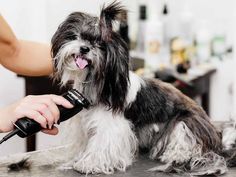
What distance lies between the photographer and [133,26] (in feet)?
9.04

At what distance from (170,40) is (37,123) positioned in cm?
181

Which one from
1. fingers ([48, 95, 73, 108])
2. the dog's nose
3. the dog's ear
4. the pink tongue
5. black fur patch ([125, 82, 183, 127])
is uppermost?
the dog's ear

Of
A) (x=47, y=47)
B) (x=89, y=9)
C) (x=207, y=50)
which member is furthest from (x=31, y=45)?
(x=207, y=50)

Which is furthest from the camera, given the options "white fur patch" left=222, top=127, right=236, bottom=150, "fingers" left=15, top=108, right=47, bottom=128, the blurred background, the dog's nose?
the blurred background

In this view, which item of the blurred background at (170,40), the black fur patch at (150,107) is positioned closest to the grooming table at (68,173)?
the black fur patch at (150,107)

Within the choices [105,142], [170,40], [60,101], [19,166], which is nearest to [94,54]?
[60,101]

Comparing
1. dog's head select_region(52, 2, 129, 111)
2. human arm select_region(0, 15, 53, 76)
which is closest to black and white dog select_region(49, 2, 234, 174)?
dog's head select_region(52, 2, 129, 111)

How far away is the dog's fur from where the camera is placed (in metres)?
1.20

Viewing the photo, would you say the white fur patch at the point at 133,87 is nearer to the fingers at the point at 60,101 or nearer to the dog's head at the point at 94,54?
the dog's head at the point at 94,54

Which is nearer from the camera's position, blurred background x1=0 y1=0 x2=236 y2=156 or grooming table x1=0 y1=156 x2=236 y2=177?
grooming table x1=0 y1=156 x2=236 y2=177

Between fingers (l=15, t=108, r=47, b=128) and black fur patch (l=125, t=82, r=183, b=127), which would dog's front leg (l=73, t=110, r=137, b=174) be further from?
fingers (l=15, t=108, r=47, b=128)

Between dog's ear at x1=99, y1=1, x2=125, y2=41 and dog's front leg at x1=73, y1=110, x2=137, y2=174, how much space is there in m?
0.23

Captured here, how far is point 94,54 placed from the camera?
1185 mm

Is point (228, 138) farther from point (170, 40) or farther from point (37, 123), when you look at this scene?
point (170, 40)
